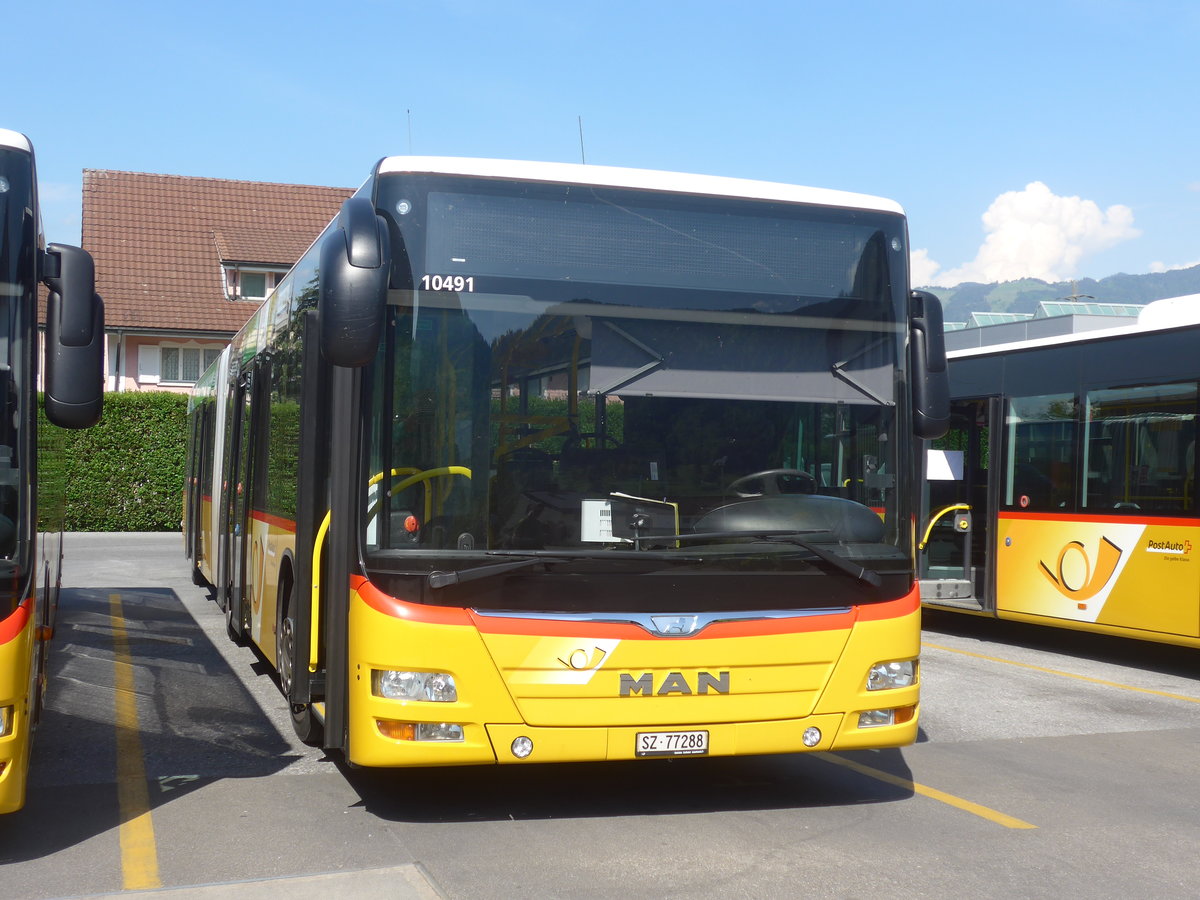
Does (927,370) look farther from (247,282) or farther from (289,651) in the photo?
(247,282)

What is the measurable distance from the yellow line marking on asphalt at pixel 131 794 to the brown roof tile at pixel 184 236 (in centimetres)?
3129

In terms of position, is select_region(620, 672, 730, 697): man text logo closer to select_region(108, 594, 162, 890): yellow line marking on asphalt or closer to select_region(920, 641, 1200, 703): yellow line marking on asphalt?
select_region(108, 594, 162, 890): yellow line marking on asphalt

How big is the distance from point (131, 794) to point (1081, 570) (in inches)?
332

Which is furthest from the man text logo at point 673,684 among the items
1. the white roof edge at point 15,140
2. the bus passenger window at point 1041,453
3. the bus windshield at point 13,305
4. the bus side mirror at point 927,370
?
the bus passenger window at point 1041,453

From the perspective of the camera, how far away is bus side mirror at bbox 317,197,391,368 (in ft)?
17.7

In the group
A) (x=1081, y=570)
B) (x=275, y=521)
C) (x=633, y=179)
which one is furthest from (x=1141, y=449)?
(x=275, y=521)

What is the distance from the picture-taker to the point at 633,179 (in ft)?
20.5

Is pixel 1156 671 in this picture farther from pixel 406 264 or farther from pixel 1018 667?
pixel 406 264

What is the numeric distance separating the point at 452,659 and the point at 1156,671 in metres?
8.20

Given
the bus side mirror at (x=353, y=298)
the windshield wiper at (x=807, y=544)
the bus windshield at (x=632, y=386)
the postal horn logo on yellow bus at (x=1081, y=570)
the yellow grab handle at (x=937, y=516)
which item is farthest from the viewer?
the yellow grab handle at (x=937, y=516)

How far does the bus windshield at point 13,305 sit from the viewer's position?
529 centimetres

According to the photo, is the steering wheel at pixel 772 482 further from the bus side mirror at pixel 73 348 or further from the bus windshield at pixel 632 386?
the bus side mirror at pixel 73 348

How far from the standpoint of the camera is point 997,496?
514 inches

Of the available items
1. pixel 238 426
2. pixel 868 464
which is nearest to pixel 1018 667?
pixel 868 464
